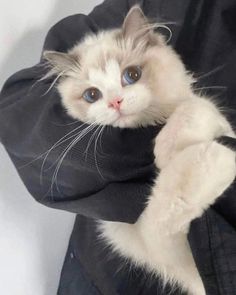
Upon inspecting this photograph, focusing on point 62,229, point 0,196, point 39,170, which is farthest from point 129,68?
point 62,229

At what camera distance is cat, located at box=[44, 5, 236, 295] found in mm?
718

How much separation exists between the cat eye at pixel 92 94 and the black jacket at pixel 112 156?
2.5 inches

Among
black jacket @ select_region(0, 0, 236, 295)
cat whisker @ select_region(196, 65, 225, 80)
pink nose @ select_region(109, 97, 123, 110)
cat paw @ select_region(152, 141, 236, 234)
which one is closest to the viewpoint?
cat paw @ select_region(152, 141, 236, 234)

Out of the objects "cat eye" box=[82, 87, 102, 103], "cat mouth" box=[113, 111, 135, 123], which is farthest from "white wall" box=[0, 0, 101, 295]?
"cat mouth" box=[113, 111, 135, 123]

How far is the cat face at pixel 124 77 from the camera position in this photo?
3.14 ft

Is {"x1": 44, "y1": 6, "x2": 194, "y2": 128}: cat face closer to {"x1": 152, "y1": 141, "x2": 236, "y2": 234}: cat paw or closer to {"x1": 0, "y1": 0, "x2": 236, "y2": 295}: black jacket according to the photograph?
{"x1": 0, "y1": 0, "x2": 236, "y2": 295}: black jacket

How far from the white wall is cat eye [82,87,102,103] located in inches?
12.1

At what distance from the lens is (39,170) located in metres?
1.05

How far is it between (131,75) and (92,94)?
0.09 meters

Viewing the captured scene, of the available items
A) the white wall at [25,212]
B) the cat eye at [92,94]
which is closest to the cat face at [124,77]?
the cat eye at [92,94]

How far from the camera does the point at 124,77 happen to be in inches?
38.4

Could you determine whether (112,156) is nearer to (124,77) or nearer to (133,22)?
(124,77)

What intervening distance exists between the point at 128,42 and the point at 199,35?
26cm

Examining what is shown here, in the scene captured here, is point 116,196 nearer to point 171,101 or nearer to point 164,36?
point 171,101
